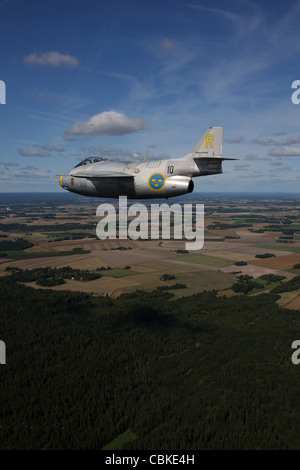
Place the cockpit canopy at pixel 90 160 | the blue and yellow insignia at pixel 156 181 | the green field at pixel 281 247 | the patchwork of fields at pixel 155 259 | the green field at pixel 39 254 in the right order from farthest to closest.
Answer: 1. the green field at pixel 281 247
2. the green field at pixel 39 254
3. the patchwork of fields at pixel 155 259
4. the cockpit canopy at pixel 90 160
5. the blue and yellow insignia at pixel 156 181

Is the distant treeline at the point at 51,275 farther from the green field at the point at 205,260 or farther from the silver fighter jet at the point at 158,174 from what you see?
the silver fighter jet at the point at 158,174

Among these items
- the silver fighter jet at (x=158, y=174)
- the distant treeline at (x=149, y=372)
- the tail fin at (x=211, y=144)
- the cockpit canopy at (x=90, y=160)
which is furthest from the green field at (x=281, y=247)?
the cockpit canopy at (x=90, y=160)

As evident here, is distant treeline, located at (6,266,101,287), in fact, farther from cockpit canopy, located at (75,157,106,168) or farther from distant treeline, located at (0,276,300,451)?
cockpit canopy, located at (75,157,106,168)

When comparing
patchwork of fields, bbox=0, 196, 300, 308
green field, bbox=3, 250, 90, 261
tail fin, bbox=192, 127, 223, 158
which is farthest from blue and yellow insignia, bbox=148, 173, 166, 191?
green field, bbox=3, 250, 90, 261

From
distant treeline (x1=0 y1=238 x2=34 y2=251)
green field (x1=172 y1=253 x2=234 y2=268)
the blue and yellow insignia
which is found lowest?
A: green field (x1=172 y1=253 x2=234 y2=268)

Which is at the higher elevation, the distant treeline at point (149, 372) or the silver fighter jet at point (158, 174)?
the silver fighter jet at point (158, 174)

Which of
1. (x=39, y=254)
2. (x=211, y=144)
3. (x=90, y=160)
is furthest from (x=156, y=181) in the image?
(x=39, y=254)

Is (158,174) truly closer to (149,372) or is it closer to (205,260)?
(149,372)

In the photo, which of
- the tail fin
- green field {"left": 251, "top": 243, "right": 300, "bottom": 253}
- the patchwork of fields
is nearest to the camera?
the tail fin
